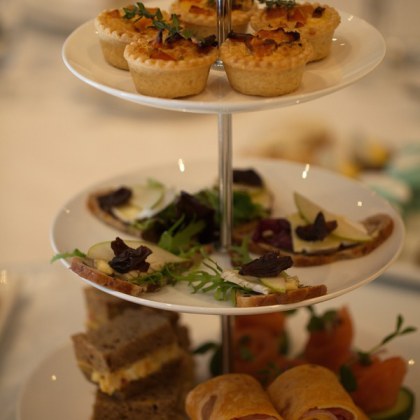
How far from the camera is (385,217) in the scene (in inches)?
52.7

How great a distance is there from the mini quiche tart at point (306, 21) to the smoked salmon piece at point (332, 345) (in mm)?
643

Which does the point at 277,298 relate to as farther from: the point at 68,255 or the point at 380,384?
the point at 380,384

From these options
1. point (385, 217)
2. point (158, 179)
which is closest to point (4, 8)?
point (158, 179)

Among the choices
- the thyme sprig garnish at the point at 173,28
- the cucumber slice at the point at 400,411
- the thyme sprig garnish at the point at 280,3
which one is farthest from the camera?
the cucumber slice at the point at 400,411

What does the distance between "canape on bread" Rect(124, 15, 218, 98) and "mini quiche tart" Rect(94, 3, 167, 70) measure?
0.05m

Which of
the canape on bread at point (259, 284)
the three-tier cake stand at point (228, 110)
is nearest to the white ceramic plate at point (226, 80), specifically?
the three-tier cake stand at point (228, 110)

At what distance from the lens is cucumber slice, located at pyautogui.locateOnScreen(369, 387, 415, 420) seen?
1.43 meters

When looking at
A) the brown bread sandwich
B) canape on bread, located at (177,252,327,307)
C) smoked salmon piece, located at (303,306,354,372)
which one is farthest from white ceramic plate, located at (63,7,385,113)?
smoked salmon piece, located at (303,306,354,372)

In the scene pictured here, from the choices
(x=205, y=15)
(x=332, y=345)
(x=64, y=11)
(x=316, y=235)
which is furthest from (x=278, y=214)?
(x=64, y=11)

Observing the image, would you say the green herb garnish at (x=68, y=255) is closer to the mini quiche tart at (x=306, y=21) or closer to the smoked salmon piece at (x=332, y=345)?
the mini quiche tart at (x=306, y=21)

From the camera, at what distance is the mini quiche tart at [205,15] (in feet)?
3.93

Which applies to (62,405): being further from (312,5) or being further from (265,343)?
(312,5)

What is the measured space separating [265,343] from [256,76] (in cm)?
75

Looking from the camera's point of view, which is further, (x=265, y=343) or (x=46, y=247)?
(x=46, y=247)
